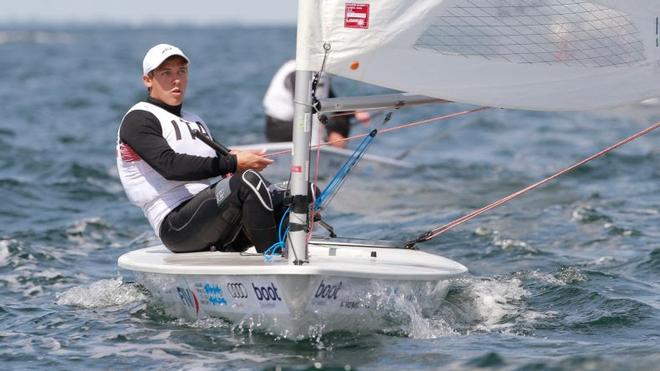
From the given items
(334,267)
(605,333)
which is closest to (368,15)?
(334,267)

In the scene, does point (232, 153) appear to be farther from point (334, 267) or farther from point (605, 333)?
point (605, 333)

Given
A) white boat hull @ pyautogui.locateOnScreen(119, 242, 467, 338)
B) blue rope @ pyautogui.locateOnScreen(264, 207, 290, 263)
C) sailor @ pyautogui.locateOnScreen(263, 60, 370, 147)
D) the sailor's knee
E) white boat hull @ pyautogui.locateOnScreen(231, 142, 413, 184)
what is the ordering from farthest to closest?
sailor @ pyautogui.locateOnScreen(263, 60, 370, 147), white boat hull @ pyautogui.locateOnScreen(231, 142, 413, 184), blue rope @ pyautogui.locateOnScreen(264, 207, 290, 263), the sailor's knee, white boat hull @ pyautogui.locateOnScreen(119, 242, 467, 338)

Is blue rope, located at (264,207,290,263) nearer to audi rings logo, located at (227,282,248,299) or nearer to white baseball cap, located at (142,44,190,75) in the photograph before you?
audi rings logo, located at (227,282,248,299)

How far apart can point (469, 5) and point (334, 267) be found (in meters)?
1.39

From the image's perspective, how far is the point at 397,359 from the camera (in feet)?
15.9

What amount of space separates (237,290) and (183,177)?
2.22 ft

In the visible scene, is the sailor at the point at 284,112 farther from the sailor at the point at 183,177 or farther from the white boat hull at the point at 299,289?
the white boat hull at the point at 299,289

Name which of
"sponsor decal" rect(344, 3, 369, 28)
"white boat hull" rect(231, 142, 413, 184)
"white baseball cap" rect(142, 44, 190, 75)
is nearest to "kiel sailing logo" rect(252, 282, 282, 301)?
"sponsor decal" rect(344, 3, 369, 28)

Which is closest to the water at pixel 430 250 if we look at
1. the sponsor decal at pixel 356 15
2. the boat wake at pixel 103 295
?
the boat wake at pixel 103 295

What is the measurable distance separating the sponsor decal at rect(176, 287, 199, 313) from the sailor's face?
957mm

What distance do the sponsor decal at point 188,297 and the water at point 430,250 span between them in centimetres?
11

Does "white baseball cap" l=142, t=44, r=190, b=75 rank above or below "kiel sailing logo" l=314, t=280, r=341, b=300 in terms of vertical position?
above

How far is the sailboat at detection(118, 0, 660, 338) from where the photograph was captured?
16.1 ft

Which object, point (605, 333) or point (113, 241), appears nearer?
point (605, 333)
